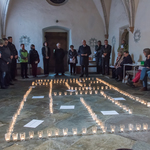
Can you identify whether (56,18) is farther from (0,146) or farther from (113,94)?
(0,146)

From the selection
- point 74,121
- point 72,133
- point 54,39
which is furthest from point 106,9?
point 72,133

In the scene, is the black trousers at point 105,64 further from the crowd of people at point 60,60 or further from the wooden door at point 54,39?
the wooden door at point 54,39

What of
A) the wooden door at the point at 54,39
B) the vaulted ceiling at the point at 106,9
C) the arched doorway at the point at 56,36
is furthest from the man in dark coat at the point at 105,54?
the wooden door at the point at 54,39

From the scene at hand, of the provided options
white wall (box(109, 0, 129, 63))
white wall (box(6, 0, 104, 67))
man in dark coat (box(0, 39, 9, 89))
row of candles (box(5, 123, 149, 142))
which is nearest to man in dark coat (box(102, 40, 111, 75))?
white wall (box(109, 0, 129, 63))

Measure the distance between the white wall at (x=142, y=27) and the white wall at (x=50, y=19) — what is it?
147 inches

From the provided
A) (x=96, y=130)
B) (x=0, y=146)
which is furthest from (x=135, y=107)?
(x=0, y=146)

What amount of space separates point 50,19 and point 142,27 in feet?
19.3

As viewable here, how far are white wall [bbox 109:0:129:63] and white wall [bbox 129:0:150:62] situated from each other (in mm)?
1167

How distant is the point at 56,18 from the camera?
1182cm

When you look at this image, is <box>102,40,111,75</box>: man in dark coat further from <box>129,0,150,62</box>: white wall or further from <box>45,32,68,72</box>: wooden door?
<box>45,32,68,72</box>: wooden door

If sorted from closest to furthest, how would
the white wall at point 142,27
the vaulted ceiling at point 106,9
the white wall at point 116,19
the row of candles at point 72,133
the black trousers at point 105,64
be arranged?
the row of candles at point 72,133
the white wall at point 142,27
the vaulted ceiling at point 106,9
the black trousers at point 105,64
the white wall at point 116,19

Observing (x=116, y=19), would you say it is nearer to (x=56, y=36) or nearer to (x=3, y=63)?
(x=56, y=36)

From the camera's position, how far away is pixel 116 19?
1109cm

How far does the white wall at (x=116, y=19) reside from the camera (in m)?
10.3
